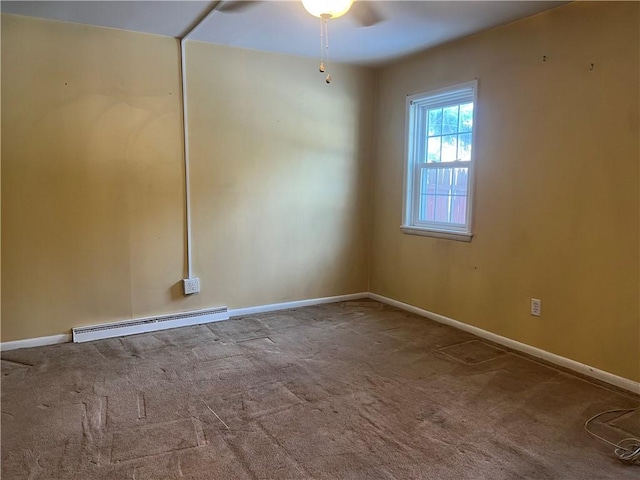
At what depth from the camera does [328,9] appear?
2.31 meters

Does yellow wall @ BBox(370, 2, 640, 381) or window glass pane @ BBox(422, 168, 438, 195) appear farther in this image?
window glass pane @ BBox(422, 168, 438, 195)

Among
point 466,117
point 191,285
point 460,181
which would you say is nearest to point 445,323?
point 460,181

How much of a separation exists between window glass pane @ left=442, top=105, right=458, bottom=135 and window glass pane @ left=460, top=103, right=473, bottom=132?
0.06 metres

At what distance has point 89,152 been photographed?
3.42 metres

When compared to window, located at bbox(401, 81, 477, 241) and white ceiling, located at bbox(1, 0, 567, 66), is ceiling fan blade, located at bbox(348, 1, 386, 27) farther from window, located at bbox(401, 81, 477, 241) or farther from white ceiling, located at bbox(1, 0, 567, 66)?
window, located at bbox(401, 81, 477, 241)

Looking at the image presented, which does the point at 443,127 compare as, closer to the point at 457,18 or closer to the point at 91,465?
the point at 457,18

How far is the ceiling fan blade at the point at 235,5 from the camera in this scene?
2.87 m

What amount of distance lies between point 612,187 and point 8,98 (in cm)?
399

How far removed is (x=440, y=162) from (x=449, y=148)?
143 mm

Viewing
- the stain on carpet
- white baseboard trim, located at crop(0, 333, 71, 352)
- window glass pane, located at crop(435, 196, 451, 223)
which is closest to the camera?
the stain on carpet

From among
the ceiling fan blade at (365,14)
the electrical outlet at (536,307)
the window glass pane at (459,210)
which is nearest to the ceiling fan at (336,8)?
the ceiling fan blade at (365,14)

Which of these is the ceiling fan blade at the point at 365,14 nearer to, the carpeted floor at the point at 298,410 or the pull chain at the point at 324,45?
the pull chain at the point at 324,45

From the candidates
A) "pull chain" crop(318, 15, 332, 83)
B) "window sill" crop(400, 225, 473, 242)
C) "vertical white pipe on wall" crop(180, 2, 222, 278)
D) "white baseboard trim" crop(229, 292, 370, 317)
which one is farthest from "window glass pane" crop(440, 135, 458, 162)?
"vertical white pipe on wall" crop(180, 2, 222, 278)

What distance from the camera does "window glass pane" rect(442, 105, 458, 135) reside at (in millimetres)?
3879
